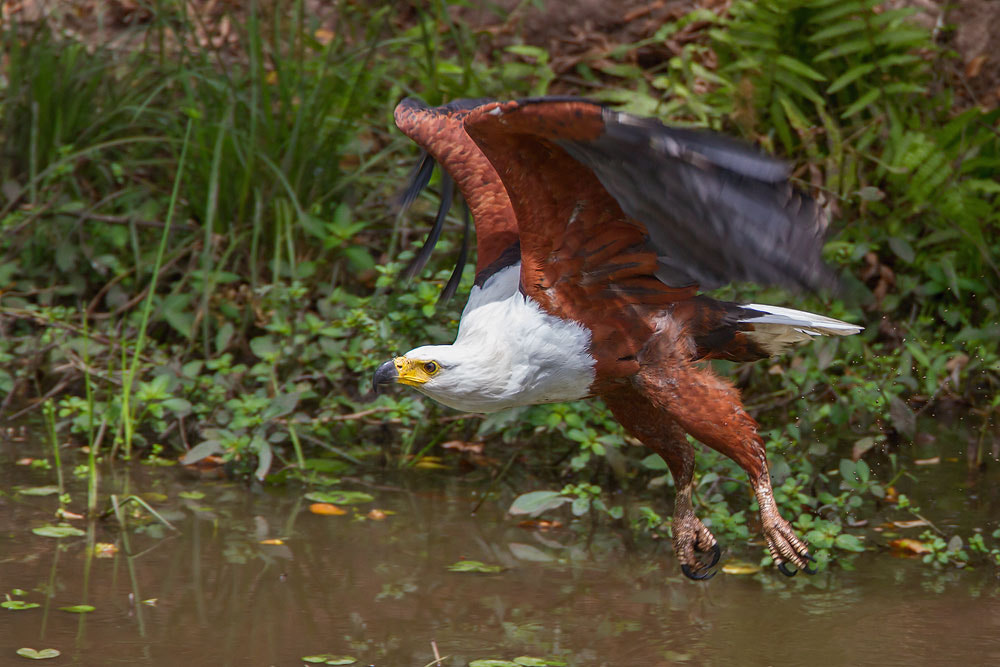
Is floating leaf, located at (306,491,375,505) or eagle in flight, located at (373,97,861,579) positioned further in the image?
floating leaf, located at (306,491,375,505)

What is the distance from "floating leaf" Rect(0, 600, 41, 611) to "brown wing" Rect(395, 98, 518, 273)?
5.46 ft

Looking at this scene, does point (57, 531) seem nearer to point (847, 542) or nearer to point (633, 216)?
point (633, 216)

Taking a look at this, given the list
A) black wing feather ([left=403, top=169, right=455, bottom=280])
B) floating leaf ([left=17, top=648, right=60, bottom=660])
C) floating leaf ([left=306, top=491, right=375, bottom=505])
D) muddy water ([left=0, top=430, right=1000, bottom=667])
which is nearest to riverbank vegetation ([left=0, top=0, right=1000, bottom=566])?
floating leaf ([left=306, top=491, right=375, bottom=505])

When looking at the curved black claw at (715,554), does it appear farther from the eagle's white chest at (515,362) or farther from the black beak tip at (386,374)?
the black beak tip at (386,374)

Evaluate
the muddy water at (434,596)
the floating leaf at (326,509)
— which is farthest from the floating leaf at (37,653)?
the floating leaf at (326,509)

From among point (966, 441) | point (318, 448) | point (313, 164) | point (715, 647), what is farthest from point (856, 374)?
point (313, 164)

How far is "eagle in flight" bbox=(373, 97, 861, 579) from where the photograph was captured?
2773mm

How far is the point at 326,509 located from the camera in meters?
4.36

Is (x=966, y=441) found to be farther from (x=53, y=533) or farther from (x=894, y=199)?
(x=53, y=533)

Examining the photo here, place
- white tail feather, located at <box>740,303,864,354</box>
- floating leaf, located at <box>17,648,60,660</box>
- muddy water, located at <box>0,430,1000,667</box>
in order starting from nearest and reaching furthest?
floating leaf, located at <box>17,648,60,660</box>
muddy water, located at <box>0,430,1000,667</box>
white tail feather, located at <box>740,303,864,354</box>

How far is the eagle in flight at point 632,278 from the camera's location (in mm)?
2773

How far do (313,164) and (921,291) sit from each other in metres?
2.90

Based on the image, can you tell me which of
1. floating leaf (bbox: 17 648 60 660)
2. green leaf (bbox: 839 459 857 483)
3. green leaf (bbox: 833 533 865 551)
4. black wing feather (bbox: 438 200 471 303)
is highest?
black wing feather (bbox: 438 200 471 303)

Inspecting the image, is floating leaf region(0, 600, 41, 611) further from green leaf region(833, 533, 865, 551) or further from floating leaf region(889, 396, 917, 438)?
floating leaf region(889, 396, 917, 438)
